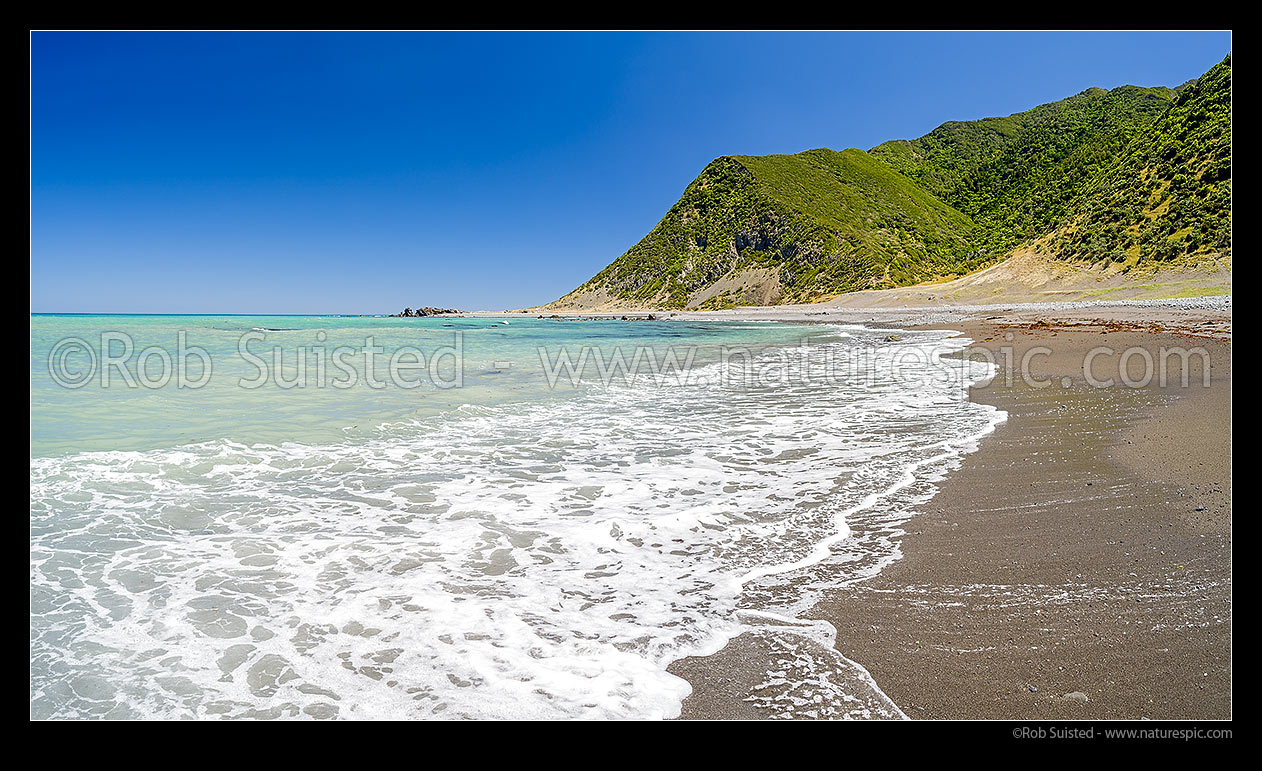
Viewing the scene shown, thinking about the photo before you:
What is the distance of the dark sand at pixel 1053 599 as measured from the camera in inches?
90.8

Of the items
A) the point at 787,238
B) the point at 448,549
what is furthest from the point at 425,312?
the point at 448,549

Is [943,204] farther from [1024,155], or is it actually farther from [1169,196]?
[1169,196]

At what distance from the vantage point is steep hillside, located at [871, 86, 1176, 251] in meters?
86.3

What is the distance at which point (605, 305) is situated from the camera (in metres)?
132

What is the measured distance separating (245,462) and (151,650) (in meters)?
3.79

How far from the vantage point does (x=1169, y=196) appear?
42781mm

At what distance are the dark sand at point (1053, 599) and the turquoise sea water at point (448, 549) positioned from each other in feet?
0.60

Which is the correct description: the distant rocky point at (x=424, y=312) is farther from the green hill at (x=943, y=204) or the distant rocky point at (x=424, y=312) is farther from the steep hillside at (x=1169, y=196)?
the steep hillside at (x=1169, y=196)

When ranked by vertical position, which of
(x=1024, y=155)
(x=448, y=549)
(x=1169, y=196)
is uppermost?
(x=1024, y=155)

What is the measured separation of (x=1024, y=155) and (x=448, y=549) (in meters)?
141

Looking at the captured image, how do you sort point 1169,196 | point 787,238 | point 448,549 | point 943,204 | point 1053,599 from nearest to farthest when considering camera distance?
1. point 1053,599
2. point 448,549
3. point 1169,196
4. point 787,238
5. point 943,204
